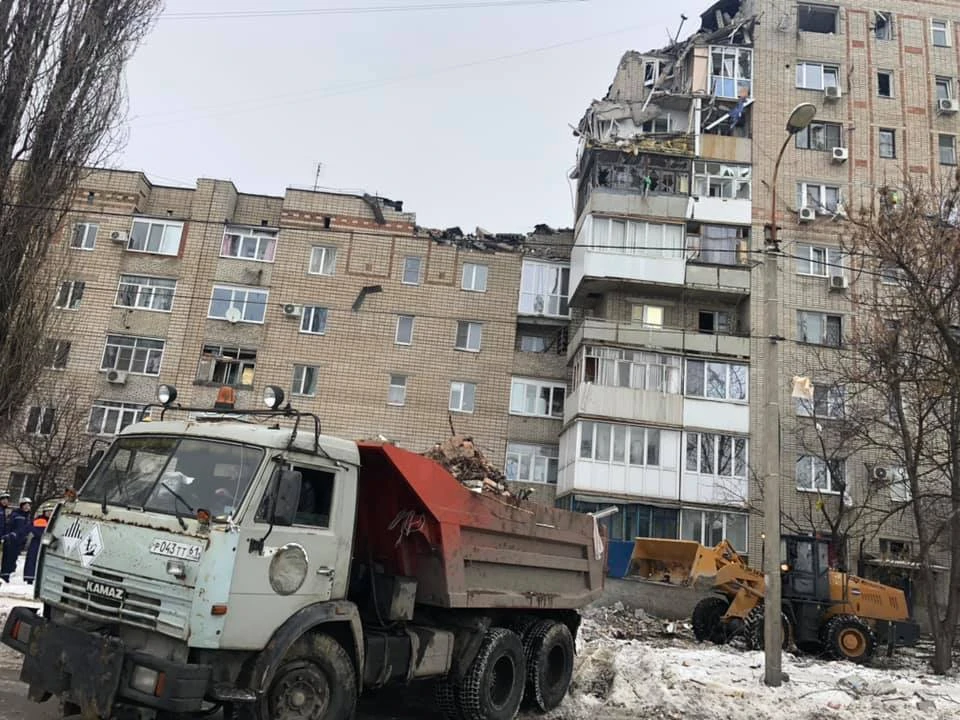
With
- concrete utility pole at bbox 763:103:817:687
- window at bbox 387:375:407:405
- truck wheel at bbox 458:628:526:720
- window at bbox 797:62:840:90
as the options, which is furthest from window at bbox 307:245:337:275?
truck wheel at bbox 458:628:526:720

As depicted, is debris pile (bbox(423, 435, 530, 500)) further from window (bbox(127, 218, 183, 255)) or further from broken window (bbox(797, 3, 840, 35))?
broken window (bbox(797, 3, 840, 35))

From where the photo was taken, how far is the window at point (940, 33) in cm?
2918

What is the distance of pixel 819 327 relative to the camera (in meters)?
26.2

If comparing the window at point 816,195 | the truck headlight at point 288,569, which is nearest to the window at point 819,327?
the window at point 816,195

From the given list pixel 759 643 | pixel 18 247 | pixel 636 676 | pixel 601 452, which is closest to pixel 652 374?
pixel 601 452

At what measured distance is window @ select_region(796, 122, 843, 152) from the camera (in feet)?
91.5

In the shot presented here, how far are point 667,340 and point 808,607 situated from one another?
1224 cm

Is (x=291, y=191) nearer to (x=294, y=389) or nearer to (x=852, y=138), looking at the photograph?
(x=294, y=389)

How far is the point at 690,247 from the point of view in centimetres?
2584

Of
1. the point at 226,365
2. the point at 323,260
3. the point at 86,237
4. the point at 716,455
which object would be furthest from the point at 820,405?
the point at 86,237

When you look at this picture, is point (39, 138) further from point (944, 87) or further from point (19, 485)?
point (944, 87)

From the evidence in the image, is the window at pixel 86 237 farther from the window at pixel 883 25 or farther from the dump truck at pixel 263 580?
the window at pixel 883 25

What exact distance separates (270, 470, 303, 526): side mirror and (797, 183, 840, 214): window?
2670 centimetres

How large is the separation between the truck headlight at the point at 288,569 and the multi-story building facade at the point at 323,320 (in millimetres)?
20673
